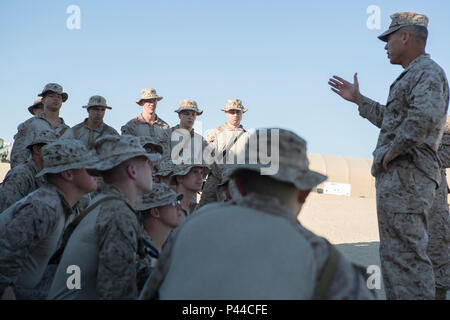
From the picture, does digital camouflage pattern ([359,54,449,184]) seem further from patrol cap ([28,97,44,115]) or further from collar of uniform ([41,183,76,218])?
patrol cap ([28,97,44,115])

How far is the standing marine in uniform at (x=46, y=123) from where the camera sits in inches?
287

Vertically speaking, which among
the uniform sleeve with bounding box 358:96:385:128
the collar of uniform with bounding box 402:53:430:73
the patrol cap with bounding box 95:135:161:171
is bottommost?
the patrol cap with bounding box 95:135:161:171

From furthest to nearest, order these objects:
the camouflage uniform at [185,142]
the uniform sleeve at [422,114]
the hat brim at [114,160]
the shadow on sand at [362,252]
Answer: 1. the shadow on sand at [362,252]
2. the camouflage uniform at [185,142]
3. the uniform sleeve at [422,114]
4. the hat brim at [114,160]

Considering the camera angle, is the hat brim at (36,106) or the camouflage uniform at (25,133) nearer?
the camouflage uniform at (25,133)

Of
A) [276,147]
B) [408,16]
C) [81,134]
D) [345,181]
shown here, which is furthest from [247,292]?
[345,181]

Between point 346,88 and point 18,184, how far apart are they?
3365mm

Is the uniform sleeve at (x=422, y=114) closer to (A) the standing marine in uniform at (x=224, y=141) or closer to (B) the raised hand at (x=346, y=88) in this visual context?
(B) the raised hand at (x=346, y=88)

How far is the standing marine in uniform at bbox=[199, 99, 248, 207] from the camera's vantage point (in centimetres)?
756

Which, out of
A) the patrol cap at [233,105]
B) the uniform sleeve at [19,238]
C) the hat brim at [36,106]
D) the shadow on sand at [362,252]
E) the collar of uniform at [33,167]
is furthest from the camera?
the hat brim at [36,106]

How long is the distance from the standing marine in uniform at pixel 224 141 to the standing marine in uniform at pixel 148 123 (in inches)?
32.1

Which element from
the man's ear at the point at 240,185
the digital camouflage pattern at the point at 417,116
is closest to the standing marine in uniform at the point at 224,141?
the digital camouflage pattern at the point at 417,116

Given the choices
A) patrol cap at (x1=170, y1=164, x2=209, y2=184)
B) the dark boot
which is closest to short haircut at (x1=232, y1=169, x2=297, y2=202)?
the dark boot

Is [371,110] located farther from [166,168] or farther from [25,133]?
[25,133]

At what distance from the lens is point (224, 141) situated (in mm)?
8352
